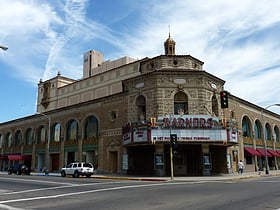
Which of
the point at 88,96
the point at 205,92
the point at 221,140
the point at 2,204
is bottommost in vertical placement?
the point at 2,204

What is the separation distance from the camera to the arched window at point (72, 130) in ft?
145

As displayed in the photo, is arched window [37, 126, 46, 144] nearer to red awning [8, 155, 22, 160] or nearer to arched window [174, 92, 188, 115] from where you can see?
red awning [8, 155, 22, 160]

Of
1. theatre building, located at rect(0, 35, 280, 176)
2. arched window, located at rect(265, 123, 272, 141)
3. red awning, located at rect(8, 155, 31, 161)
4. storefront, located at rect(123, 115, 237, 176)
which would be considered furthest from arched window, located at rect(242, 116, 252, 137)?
red awning, located at rect(8, 155, 31, 161)

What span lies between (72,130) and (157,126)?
1902cm

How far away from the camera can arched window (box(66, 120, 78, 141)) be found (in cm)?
4425

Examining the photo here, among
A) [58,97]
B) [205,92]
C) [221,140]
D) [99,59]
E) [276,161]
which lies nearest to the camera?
[221,140]

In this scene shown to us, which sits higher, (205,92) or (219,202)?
(205,92)

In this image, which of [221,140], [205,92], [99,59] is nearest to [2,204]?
[221,140]

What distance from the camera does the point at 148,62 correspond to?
3756 centimetres

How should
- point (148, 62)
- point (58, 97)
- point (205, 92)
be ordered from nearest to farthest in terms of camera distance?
point (205, 92) < point (148, 62) < point (58, 97)

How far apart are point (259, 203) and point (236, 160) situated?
29.1 metres

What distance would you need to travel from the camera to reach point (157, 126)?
30.6m

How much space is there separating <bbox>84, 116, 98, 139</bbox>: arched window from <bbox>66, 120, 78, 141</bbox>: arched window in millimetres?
2159

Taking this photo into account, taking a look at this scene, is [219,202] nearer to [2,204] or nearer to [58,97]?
[2,204]
